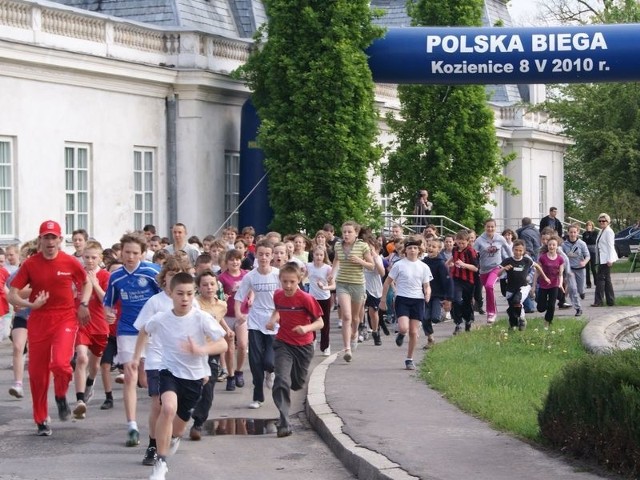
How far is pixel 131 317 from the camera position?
507 inches

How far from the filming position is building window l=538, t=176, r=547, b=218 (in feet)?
166

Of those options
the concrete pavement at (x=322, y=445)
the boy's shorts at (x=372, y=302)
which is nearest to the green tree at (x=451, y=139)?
the boy's shorts at (x=372, y=302)

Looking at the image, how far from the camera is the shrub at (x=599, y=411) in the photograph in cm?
941

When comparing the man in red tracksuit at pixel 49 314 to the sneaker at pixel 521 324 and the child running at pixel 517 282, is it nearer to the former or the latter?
the child running at pixel 517 282

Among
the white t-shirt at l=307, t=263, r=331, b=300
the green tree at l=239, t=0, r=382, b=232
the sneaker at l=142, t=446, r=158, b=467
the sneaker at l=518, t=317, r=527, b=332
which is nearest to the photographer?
the sneaker at l=142, t=446, r=158, b=467

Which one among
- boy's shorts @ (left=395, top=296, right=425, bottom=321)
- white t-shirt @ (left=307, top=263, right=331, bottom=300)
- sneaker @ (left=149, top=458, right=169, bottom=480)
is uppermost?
white t-shirt @ (left=307, top=263, right=331, bottom=300)

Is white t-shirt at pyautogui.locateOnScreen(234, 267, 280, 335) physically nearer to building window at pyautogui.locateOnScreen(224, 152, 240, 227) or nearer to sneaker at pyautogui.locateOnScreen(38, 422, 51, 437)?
sneaker at pyautogui.locateOnScreen(38, 422, 51, 437)

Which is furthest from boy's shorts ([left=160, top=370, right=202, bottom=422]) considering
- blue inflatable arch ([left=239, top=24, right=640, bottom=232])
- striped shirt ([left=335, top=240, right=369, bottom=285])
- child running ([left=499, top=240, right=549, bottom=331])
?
blue inflatable arch ([left=239, top=24, right=640, bottom=232])

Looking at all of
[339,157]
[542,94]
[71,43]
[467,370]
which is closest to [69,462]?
[467,370]

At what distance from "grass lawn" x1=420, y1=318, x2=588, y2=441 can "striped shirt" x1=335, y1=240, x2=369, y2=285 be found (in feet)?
4.64

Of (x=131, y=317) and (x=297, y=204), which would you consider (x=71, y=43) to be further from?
(x=131, y=317)

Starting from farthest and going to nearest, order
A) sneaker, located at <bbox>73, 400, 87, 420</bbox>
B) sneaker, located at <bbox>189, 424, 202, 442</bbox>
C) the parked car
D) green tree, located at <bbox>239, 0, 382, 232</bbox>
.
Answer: the parked car
green tree, located at <bbox>239, 0, 382, 232</bbox>
sneaker, located at <bbox>73, 400, 87, 420</bbox>
sneaker, located at <bbox>189, 424, 202, 442</bbox>

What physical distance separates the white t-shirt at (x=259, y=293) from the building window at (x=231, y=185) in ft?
53.4

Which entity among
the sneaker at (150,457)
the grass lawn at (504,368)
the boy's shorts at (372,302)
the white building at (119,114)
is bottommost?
the sneaker at (150,457)
